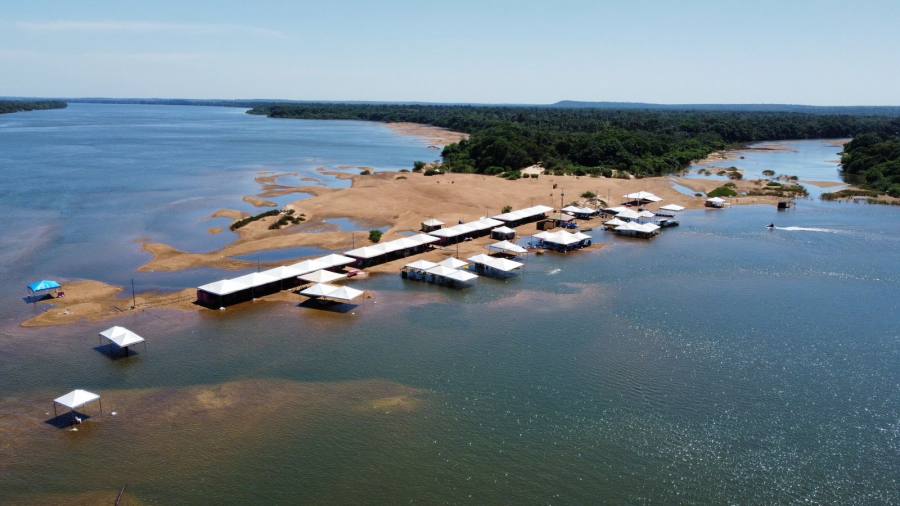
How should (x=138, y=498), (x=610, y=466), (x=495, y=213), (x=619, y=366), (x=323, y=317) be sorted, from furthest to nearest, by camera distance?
(x=495, y=213)
(x=323, y=317)
(x=619, y=366)
(x=610, y=466)
(x=138, y=498)

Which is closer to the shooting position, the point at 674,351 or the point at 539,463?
the point at 539,463

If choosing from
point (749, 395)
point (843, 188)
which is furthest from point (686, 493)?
point (843, 188)

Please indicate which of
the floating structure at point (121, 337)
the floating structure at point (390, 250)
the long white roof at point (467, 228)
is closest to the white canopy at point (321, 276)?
the floating structure at point (390, 250)

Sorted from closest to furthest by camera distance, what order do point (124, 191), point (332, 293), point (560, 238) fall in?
1. point (332, 293)
2. point (560, 238)
3. point (124, 191)

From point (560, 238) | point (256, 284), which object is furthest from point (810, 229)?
point (256, 284)

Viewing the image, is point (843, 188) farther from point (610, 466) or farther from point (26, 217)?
point (26, 217)

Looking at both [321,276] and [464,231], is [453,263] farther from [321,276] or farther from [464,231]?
[464,231]

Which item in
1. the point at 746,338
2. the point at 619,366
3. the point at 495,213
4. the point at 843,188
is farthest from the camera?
the point at 843,188
